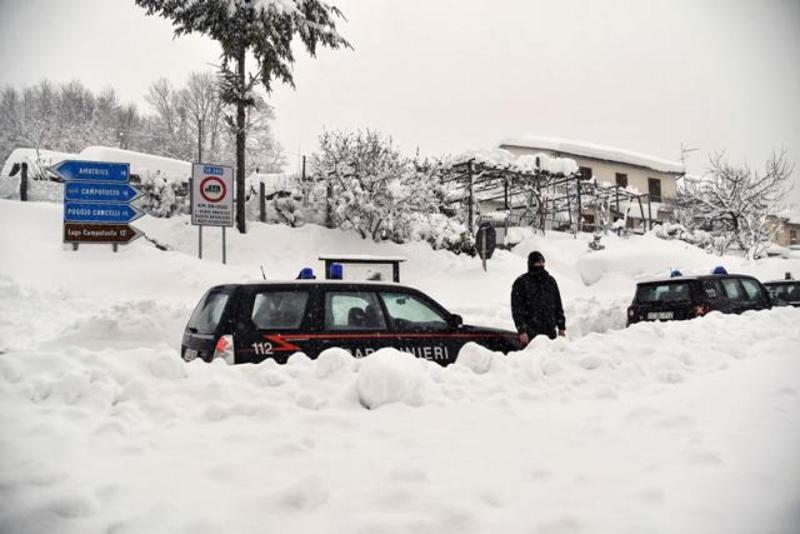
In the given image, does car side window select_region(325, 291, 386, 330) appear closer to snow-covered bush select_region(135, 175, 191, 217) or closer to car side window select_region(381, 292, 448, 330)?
car side window select_region(381, 292, 448, 330)

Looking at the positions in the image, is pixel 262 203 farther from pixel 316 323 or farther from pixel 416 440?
pixel 416 440

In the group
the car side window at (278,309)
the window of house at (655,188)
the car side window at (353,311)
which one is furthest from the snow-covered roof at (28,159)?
the window of house at (655,188)

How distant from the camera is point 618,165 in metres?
39.9

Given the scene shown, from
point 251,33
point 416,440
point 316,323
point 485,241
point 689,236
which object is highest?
point 251,33

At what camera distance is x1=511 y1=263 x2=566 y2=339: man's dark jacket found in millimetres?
6742

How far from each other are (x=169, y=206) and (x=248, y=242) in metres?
3.64

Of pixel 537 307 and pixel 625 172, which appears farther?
pixel 625 172

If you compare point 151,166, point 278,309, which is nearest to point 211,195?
point 151,166

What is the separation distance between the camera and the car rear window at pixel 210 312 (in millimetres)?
4970

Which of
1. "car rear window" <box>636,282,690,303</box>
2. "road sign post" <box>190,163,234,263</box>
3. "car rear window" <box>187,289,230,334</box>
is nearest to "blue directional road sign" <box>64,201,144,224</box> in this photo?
"road sign post" <box>190,163,234,263</box>

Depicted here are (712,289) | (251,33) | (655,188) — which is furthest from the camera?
(655,188)

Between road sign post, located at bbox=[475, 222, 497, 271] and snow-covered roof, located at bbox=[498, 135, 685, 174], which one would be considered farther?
snow-covered roof, located at bbox=[498, 135, 685, 174]

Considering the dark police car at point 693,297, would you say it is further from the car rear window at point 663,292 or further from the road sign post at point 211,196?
the road sign post at point 211,196

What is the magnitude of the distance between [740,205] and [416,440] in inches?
1215
